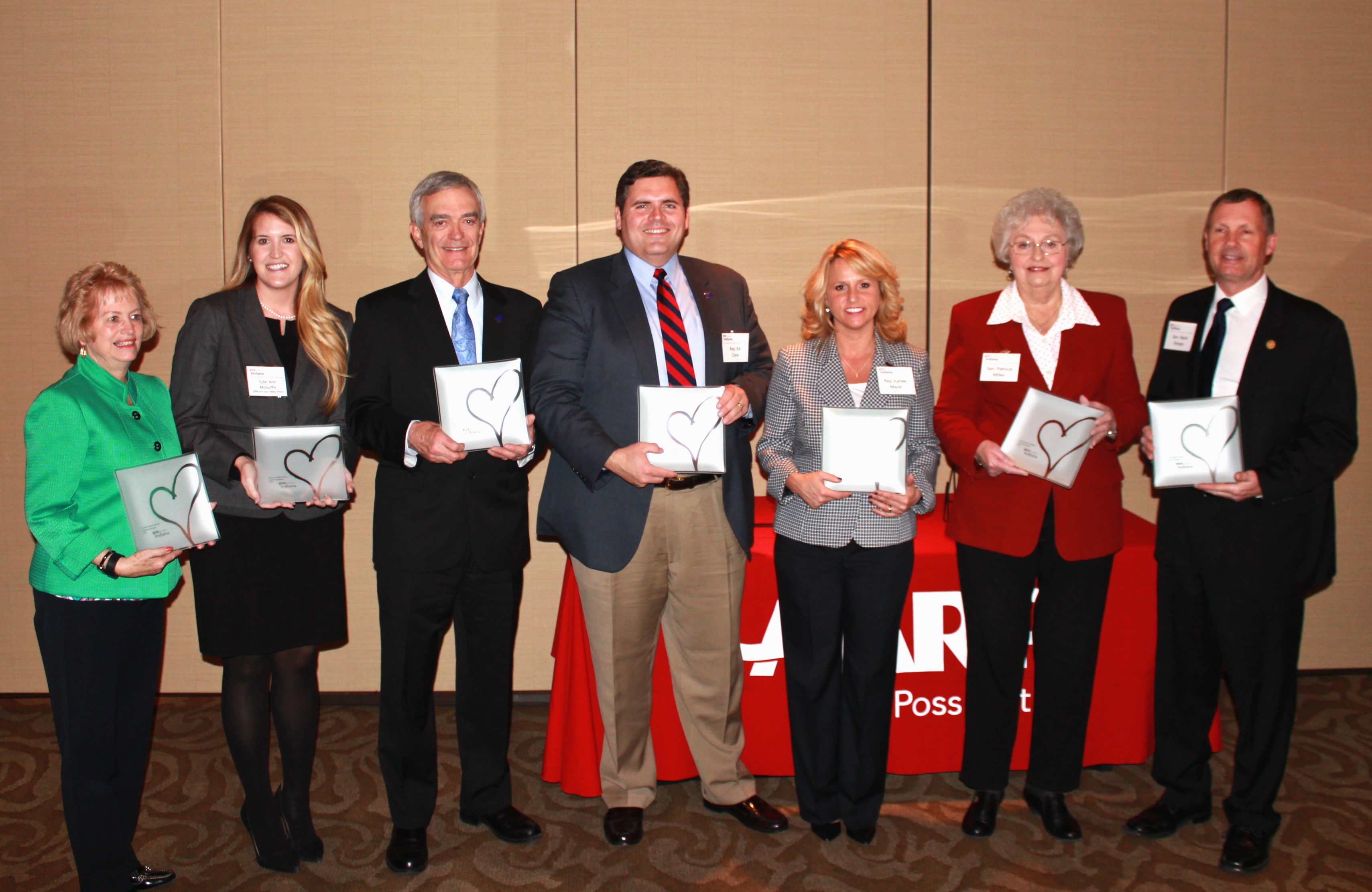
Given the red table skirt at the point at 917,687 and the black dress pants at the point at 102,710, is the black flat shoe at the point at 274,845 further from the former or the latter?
the red table skirt at the point at 917,687

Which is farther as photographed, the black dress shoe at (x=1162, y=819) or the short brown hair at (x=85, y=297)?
the black dress shoe at (x=1162, y=819)

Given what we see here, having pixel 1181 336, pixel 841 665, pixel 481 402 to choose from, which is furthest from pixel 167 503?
pixel 1181 336

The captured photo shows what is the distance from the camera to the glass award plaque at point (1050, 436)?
2.44 metres

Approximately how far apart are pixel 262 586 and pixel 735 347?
154cm

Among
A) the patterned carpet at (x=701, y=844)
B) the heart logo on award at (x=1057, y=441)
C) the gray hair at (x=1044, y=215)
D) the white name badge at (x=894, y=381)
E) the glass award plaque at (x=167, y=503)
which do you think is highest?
the gray hair at (x=1044, y=215)

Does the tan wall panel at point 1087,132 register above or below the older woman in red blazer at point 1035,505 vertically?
above

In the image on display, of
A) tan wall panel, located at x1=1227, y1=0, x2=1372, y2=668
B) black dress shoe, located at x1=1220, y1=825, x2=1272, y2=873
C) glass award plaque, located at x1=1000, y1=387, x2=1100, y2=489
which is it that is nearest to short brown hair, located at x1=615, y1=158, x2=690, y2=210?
glass award plaque, located at x1=1000, y1=387, x2=1100, y2=489

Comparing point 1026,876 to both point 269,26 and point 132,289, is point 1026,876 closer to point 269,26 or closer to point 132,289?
point 132,289

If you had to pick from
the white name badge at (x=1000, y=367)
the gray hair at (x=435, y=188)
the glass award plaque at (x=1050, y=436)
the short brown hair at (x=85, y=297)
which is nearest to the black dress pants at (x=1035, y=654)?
the glass award plaque at (x=1050, y=436)

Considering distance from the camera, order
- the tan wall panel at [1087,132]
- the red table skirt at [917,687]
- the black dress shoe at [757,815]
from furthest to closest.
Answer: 1. the tan wall panel at [1087,132]
2. the red table skirt at [917,687]
3. the black dress shoe at [757,815]

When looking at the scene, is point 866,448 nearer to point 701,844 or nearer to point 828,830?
point 828,830

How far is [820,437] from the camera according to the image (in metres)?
2.59

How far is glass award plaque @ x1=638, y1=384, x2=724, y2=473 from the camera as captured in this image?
238 cm

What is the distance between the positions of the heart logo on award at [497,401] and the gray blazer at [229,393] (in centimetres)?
45
